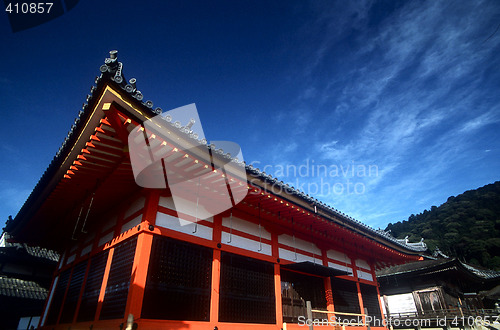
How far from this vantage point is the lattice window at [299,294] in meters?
8.92

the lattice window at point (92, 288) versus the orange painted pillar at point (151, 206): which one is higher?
the orange painted pillar at point (151, 206)

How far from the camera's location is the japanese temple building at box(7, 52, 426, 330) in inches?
227

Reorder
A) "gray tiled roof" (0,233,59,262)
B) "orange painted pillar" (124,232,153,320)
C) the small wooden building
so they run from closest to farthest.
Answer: "orange painted pillar" (124,232,153,320) < "gray tiled roof" (0,233,59,262) < the small wooden building

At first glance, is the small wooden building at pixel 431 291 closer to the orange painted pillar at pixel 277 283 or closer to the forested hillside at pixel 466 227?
the orange painted pillar at pixel 277 283

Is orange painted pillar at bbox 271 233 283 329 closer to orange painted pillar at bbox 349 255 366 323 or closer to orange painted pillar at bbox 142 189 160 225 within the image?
orange painted pillar at bbox 142 189 160 225

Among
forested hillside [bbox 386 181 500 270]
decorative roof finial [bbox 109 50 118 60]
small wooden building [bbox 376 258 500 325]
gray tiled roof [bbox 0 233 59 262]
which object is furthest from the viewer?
forested hillside [bbox 386 181 500 270]

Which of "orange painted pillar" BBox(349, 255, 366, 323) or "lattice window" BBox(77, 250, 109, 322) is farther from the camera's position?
"orange painted pillar" BBox(349, 255, 366, 323)

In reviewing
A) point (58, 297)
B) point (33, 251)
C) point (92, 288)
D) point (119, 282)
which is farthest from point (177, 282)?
point (33, 251)

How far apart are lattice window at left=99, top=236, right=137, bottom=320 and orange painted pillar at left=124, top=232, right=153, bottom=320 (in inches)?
12.7

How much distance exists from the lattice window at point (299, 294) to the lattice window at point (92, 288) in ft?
17.6

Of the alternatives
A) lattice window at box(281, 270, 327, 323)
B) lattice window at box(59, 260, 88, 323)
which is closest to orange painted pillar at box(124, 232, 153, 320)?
lattice window at box(59, 260, 88, 323)

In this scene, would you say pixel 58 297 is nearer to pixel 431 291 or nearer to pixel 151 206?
pixel 151 206

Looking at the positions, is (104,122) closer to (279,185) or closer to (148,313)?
(148,313)

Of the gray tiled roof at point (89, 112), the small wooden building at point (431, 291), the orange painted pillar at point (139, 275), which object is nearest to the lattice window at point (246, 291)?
the orange painted pillar at point (139, 275)
